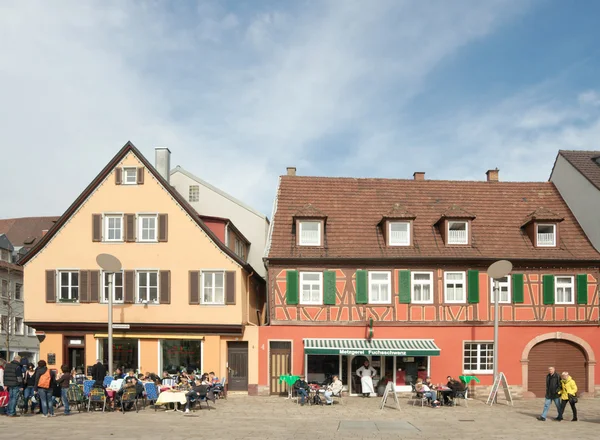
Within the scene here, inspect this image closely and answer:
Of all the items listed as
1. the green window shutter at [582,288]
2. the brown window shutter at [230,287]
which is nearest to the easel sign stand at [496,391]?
the green window shutter at [582,288]

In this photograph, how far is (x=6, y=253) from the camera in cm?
5503

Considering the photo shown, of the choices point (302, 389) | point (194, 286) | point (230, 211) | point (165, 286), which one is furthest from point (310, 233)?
point (230, 211)

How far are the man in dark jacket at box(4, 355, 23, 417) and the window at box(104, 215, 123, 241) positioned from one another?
10054 millimetres

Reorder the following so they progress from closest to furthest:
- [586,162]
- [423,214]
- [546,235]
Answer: [546,235]
[423,214]
[586,162]

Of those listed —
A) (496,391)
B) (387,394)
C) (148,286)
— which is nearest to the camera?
(387,394)

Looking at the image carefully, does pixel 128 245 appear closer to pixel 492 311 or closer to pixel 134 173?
pixel 134 173

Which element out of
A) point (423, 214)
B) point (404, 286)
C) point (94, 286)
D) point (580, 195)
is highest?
point (580, 195)

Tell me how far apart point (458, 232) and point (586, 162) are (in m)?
7.98

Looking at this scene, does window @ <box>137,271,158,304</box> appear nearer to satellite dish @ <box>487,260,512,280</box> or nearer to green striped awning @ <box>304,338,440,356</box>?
green striped awning @ <box>304,338,440,356</box>

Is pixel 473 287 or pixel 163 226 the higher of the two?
pixel 163 226

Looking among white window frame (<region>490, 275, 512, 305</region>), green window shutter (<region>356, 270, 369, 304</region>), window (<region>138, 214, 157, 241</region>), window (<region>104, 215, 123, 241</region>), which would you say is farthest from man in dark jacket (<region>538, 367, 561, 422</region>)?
window (<region>104, 215, 123, 241</region>)

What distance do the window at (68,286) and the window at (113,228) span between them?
2.00 m

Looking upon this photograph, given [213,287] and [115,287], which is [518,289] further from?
[115,287]

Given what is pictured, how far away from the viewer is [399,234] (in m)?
29.5
